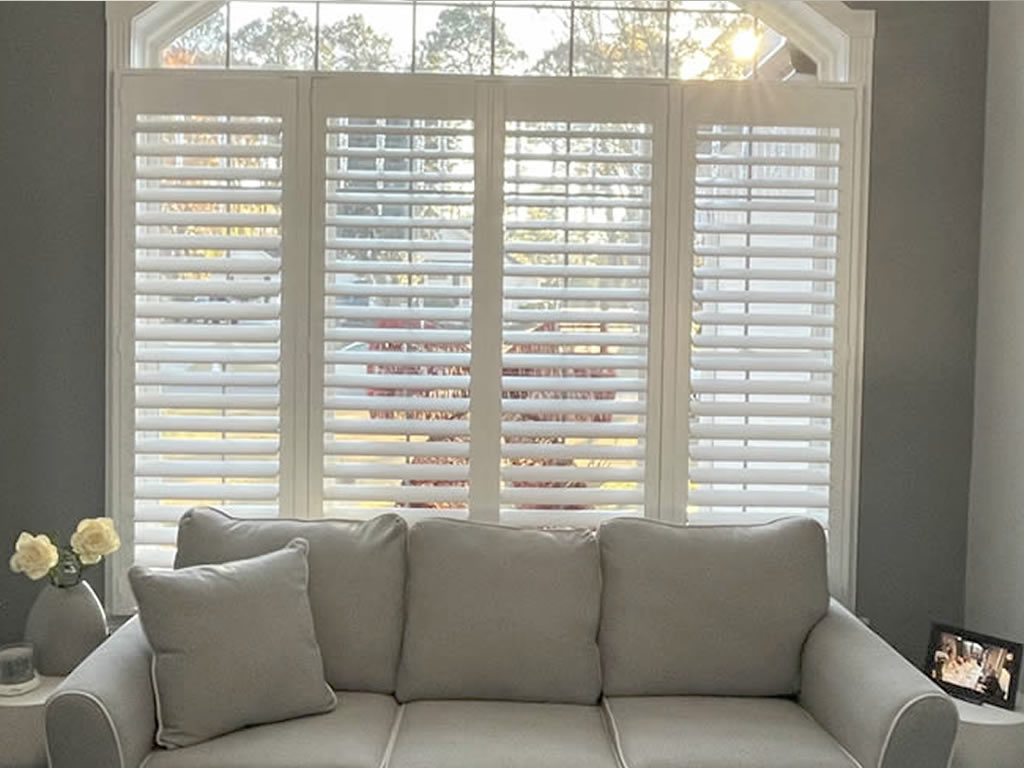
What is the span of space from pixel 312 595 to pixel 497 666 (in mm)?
535

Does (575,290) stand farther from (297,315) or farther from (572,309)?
(297,315)

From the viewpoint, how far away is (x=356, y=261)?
3.50 m

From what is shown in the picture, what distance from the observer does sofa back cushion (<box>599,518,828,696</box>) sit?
3123 mm

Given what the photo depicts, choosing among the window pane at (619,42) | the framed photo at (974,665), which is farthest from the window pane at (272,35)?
the framed photo at (974,665)

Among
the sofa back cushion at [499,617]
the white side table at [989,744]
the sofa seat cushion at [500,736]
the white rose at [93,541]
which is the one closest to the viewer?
the sofa seat cushion at [500,736]

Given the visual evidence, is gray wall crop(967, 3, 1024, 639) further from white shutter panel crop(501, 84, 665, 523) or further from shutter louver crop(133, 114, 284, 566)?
shutter louver crop(133, 114, 284, 566)

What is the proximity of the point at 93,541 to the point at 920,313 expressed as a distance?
2.56 metres

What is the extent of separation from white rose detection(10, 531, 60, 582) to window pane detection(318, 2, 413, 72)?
5.43ft

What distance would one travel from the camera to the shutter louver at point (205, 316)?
3459 mm

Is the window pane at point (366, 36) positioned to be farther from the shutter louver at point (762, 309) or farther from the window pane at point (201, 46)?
the shutter louver at point (762, 309)

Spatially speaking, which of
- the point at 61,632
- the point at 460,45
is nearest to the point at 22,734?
the point at 61,632

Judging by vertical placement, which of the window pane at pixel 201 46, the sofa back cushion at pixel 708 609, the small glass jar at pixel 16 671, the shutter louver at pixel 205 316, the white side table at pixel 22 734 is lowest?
the white side table at pixel 22 734

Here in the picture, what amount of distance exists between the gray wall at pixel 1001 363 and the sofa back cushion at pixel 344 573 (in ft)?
5.86

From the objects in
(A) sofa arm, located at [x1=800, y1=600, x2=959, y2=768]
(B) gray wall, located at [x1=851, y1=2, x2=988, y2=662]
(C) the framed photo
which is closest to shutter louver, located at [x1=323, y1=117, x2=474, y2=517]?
(A) sofa arm, located at [x1=800, y1=600, x2=959, y2=768]
